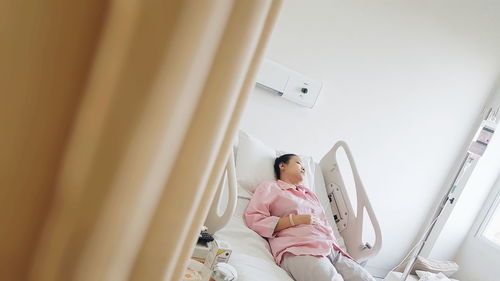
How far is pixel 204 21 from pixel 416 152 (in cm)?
314

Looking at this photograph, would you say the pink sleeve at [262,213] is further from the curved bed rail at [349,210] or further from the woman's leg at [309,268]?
the curved bed rail at [349,210]

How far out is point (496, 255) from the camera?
3.17 m

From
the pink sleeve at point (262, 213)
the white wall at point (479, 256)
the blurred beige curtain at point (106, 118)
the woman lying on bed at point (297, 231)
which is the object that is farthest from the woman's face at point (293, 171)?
the white wall at point (479, 256)

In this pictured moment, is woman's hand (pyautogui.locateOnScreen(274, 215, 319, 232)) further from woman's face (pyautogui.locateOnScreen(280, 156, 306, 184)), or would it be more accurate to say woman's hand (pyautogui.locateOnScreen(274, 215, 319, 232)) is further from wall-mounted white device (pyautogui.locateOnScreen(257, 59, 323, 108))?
wall-mounted white device (pyautogui.locateOnScreen(257, 59, 323, 108))

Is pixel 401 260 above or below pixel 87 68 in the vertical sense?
below

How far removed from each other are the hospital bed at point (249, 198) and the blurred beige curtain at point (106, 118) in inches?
42.7

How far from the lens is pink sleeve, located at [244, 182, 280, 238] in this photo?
1797 mm

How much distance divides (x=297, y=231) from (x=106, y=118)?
156 cm

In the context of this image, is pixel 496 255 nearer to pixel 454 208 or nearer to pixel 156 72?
pixel 454 208

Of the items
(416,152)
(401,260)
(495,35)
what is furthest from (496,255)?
(495,35)

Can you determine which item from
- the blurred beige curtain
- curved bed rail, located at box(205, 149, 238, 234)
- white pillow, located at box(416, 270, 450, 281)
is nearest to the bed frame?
curved bed rail, located at box(205, 149, 238, 234)

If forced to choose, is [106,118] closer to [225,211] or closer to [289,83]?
[225,211]

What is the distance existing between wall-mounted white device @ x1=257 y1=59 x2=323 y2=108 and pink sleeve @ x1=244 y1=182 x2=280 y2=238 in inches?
28.4

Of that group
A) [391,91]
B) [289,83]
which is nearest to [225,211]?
[289,83]
